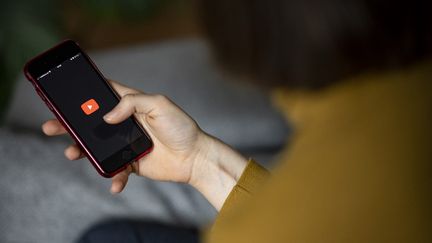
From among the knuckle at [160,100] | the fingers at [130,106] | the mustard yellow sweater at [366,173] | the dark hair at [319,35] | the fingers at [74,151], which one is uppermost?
the dark hair at [319,35]

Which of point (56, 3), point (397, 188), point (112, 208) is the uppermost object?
point (397, 188)

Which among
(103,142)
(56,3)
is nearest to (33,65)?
(103,142)

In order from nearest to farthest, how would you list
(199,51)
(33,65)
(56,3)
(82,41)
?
(33,65)
(199,51)
(56,3)
(82,41)

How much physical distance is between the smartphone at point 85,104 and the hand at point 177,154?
13mm

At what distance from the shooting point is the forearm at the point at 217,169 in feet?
2.30

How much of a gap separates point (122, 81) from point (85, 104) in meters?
0.37

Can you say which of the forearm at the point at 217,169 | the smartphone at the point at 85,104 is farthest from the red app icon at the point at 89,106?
the forearm at the point at 217,169

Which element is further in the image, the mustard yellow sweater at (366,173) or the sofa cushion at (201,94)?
the sofa cushion at (201,94)

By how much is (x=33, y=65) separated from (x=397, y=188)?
368 mm

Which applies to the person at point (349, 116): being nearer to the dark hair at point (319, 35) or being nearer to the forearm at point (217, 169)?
the dark hair at point (319, 35)

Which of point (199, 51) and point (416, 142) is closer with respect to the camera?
point (416, 142)

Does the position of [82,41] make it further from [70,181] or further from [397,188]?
[397,188]

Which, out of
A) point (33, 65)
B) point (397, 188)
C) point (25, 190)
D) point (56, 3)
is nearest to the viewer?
point (397, 188)

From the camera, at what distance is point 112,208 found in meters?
0.85
